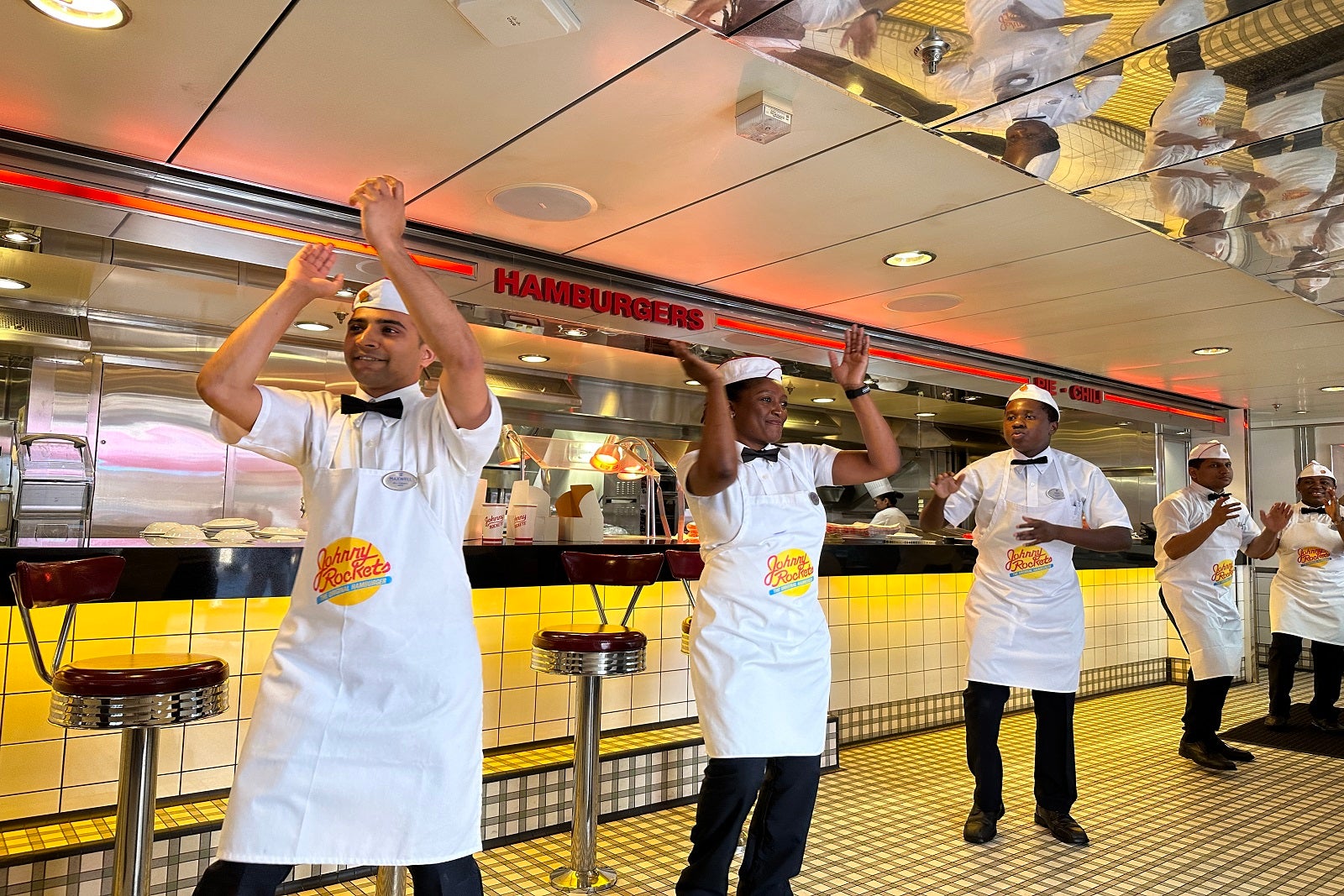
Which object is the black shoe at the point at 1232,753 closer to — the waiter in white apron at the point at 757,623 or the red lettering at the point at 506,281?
the waiter in white apron at the point at 757,623

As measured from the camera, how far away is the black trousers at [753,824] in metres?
2.54

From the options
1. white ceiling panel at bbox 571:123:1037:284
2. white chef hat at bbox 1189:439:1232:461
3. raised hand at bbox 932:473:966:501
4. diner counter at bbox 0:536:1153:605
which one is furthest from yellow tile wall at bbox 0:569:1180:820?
white ceiling panel at bbox 571:123:1037:284

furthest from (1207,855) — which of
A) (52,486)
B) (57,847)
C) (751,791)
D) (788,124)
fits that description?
(52,486)

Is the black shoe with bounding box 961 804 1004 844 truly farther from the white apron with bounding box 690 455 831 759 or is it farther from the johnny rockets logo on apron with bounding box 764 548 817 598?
the johnny rockets logo on apron with bounding box 764 548 817 598

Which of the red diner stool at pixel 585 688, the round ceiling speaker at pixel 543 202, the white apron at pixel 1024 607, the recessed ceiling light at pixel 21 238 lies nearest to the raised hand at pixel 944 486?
the white apron at pixel 1024 607

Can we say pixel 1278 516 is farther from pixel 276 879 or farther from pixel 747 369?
pixel 276 879

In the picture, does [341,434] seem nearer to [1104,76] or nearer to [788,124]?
[788,124]

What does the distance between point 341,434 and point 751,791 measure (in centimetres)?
148

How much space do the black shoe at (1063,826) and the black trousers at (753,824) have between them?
1.75 m

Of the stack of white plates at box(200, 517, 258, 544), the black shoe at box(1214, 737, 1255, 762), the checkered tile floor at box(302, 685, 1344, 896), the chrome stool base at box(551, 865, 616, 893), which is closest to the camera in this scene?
the chrome stool base at box(551, 865, 616, 893)

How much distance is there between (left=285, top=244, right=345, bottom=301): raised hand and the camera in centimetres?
198

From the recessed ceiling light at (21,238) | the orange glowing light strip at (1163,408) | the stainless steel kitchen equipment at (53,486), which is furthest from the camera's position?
the orange glowing light strip at (1163,408)

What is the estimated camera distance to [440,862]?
1.94m

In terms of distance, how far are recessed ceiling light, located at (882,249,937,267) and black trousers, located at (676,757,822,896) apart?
9.10ft
